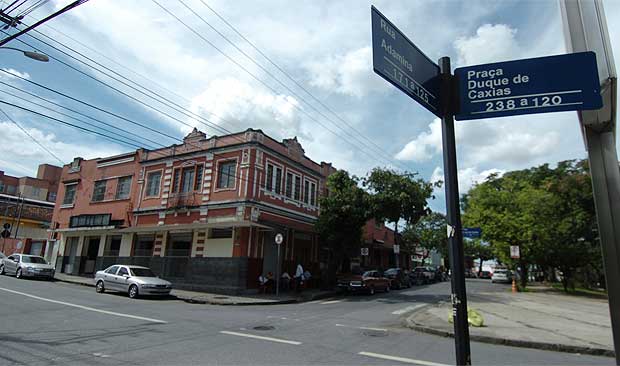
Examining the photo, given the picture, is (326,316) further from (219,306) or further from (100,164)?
(100,164)

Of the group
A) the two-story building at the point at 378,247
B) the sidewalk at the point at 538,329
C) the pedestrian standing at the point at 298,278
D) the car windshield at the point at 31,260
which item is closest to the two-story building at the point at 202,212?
the pedestrian standing at the point at 298,278

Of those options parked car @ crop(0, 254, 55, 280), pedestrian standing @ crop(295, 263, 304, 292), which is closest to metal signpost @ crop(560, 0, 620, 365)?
pedestrian standing @ crop(295, 263, 304, 292)

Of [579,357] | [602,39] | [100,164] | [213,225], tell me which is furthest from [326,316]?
[100,164]

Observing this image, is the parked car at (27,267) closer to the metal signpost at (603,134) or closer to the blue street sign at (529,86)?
the blue street sign at (529,86)

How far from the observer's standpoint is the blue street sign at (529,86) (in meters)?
3.35

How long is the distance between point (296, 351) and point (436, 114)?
18.8 feet

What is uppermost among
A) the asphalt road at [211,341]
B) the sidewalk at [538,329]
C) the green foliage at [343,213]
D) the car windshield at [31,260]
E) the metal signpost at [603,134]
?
the green foliage at [343,213]

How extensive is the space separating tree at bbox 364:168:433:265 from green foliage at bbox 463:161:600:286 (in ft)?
28.8

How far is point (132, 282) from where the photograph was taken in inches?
696

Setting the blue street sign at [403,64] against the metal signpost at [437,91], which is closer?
the metal signpost at [437,91]

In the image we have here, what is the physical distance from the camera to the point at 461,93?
4020 mm

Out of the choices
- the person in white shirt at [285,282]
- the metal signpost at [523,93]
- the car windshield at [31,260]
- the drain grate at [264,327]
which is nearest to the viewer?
the metal signpost at [523,93]

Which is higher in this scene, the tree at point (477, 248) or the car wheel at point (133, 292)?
the tree at point (477, 248)

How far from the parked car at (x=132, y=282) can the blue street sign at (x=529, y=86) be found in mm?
17079
